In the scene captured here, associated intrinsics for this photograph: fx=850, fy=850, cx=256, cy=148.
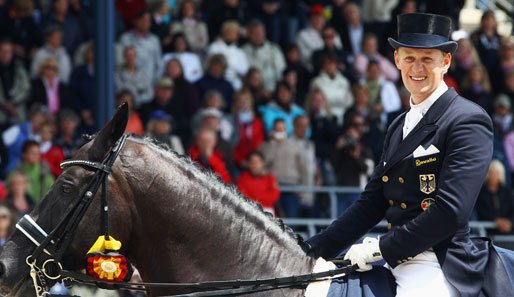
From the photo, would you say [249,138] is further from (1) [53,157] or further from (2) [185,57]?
(1) [53,157]

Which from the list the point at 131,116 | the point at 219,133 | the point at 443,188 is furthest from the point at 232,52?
the point at 443,188

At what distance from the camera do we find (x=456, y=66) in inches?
552

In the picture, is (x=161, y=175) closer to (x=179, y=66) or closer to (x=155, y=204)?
(x=155, y=204)

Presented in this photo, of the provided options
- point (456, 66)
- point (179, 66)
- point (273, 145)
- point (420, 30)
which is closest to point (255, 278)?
point (420, 30)

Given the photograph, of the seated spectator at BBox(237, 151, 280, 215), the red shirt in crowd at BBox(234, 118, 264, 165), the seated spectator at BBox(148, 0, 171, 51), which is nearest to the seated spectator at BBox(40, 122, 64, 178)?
the seated spectator at BBox(237, 151, 280, 215)

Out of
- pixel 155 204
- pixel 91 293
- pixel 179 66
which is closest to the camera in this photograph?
pixel 155 204

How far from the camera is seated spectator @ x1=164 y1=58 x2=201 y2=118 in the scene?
12.3m

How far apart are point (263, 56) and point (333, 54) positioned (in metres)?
1.12

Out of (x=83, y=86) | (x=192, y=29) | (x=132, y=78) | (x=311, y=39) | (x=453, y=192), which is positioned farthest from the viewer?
(x=311, y=39)

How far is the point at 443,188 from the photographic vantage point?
155 inches

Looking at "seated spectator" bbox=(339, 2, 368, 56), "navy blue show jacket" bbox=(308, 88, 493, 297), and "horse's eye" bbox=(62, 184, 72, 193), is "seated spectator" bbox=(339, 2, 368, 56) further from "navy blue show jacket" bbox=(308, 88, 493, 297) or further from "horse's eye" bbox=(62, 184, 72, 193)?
"horse's eye" bbox=(62, 184, 72, 193)

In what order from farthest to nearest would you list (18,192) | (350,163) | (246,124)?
(246,124) → (350,163) → (18,192)

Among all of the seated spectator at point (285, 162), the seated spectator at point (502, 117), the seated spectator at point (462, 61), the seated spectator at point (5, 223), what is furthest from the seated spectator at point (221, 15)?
the seated spectator at point (5, 223)

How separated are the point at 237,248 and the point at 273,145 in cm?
719
